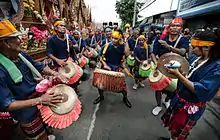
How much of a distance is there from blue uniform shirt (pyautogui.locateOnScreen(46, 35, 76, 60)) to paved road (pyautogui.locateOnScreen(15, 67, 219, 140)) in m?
1.55

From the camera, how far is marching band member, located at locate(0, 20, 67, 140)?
1180mm

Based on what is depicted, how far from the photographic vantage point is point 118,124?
2.84m

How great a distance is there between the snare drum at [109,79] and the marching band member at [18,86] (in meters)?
1.09

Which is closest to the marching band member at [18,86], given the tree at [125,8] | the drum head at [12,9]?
the drum head at [12,9]

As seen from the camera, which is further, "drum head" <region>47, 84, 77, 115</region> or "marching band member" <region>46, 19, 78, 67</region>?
"marching band member" <region>46, 19, 78, 67</region>

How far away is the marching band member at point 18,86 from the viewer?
1180 mm

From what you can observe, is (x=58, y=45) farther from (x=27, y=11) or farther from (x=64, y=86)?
(x=27, y=11)

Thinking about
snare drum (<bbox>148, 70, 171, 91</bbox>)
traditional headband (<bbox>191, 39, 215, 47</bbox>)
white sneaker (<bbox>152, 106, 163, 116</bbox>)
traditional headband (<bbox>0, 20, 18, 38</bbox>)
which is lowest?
Answer: white sneaker (<bbox>152, 106, 163, 116</bbox>)

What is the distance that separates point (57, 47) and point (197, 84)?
3.06 m

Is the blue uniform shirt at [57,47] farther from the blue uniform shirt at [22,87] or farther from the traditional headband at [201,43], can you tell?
the traditional headband at [201,43]

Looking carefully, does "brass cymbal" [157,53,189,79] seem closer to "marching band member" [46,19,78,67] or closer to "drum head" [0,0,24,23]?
"marching band member" [46,19,78,67]

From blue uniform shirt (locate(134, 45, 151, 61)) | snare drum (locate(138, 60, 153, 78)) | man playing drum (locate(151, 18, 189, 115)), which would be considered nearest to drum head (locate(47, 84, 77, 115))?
man playing drum (locate(151, 18, 189, 115))

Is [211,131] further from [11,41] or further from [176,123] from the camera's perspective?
[11,41]

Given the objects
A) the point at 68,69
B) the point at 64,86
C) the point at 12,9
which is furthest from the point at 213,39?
the point at 12,9
